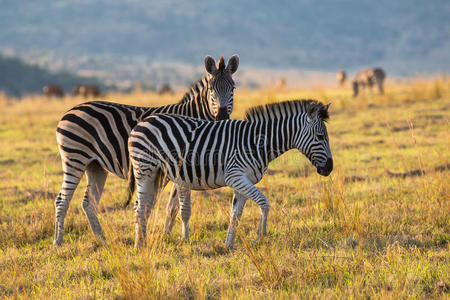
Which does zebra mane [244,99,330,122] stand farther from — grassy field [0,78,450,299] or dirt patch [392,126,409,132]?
dirt patch [392,126,409,132]

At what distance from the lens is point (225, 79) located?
6.99 m

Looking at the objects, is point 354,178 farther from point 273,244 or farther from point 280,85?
point 280,85

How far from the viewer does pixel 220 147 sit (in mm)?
5879

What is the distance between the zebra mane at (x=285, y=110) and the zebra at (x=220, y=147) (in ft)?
0.04

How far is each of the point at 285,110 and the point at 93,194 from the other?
2737 millimetres

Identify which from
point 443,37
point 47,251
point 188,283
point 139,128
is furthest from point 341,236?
point 443,37

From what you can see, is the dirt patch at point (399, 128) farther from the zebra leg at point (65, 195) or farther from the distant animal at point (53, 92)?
the distant animal at point (53, 92)

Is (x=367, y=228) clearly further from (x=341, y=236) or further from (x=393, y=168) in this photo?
(x=393, y=168)

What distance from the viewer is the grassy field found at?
191 inches

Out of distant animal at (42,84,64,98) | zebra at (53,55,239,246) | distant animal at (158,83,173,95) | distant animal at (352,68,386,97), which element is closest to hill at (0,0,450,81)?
distant animal at (158,83,173,95)

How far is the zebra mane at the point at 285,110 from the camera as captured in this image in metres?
5.92

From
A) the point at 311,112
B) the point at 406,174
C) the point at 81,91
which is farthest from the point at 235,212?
the point at 81,91

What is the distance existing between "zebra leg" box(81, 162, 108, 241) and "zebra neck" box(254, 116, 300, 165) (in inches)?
88.5

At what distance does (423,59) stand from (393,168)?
432ft
